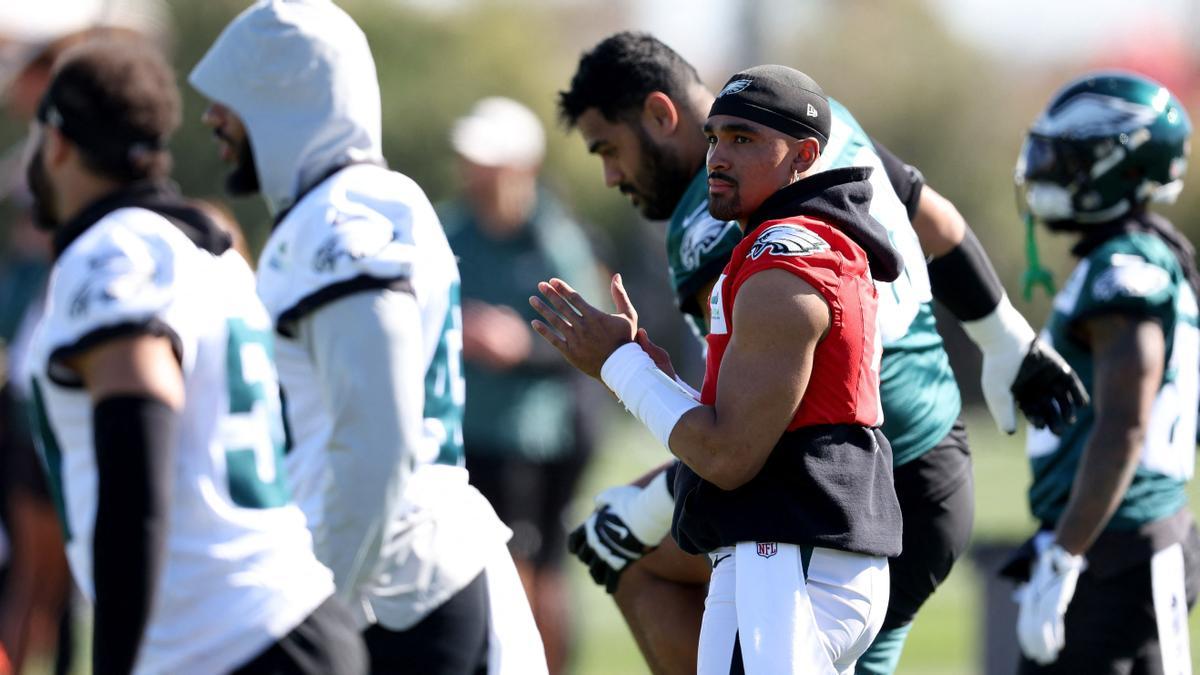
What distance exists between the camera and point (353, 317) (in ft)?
12.5

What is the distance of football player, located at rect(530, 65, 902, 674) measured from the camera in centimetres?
329

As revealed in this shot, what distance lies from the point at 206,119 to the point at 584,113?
0.95m

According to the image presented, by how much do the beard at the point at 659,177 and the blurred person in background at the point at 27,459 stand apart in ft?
11.4

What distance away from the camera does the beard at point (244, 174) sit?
4383mm

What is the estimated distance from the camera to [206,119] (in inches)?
175

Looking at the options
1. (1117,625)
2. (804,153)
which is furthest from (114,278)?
(1117,625)

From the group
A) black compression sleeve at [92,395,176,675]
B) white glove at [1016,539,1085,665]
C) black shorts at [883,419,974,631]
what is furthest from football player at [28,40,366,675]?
white glove at [1016,539,1085,665]

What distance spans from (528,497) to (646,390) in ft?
15.7

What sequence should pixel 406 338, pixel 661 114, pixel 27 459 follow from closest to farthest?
pixel 406 338
pixel 661 114
pixel 27 459

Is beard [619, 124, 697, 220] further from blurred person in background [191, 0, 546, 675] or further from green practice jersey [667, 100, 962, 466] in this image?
blurred person in background [191, 0, 546, 675]

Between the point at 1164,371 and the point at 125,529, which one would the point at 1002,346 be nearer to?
the point at 1164,371

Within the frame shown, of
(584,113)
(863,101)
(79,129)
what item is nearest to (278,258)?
Answer: (79,129)

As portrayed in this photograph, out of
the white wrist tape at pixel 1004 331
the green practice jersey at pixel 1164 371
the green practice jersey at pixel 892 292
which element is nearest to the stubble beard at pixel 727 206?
the green practice jersey at pixel 892 292

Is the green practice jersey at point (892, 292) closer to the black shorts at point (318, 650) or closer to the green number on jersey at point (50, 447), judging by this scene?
the black shorts at point (318, 650)
